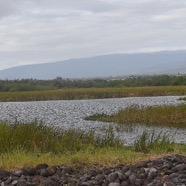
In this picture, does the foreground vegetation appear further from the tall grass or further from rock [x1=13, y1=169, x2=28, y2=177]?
rock [x1=13, y1=169, x2=28, y2=177]

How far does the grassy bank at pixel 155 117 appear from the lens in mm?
31953

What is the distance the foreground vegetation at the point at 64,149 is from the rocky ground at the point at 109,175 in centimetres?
85

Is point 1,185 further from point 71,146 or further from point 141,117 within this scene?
point 141,117

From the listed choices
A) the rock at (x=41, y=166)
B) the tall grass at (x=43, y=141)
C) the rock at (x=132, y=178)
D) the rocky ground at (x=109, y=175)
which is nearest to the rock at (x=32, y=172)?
the rocky ground at (x=109, y=175)

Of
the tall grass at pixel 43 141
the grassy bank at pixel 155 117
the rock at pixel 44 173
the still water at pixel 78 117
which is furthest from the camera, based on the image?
the grassy bank at pixel 155 117

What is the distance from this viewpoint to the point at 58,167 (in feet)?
34.9

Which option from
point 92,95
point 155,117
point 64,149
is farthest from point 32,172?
point 92,95

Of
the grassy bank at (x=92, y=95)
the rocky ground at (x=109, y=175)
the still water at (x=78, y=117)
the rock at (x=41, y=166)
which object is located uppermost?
the rock at (x=41, y=166)

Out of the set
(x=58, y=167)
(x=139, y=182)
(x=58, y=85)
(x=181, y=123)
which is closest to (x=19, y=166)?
(x=58, y=167)

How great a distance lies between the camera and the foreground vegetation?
11.6m

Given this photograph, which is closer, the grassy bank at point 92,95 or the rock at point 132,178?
the rock at point 132,178

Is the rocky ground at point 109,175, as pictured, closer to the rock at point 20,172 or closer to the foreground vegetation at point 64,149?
the rock at point 20,172

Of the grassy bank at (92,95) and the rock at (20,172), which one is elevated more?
the rock at (20,172)

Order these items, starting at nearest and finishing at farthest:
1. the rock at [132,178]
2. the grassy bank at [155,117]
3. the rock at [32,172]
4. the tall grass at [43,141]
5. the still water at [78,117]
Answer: the rock at [132,178] → the rock at [32,172] → the tall grass at [43,141] → the still water at [78,117] → the grassy bank at [155,117]
